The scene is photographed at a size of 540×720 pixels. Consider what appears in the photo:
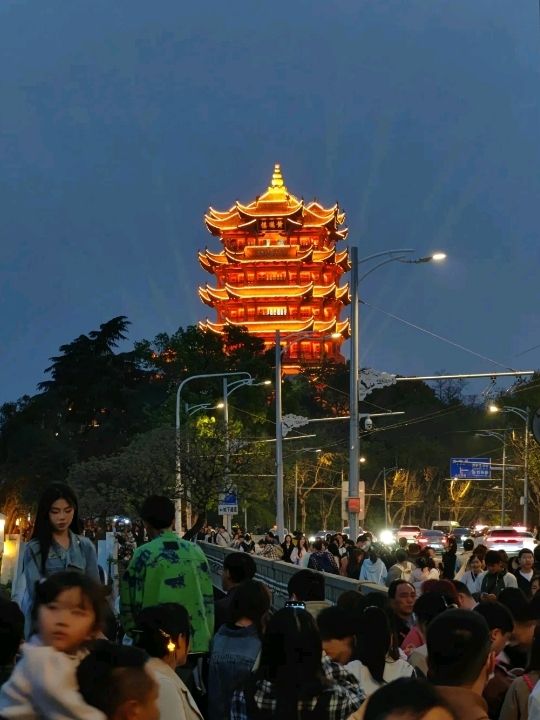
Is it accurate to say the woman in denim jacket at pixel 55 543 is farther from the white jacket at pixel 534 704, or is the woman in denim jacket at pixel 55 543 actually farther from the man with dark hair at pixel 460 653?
the white jacket at pixel 534 704

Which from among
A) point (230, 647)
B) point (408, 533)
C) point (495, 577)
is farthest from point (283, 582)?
point (408, 533)

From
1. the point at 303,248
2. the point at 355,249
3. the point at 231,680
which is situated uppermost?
the point at 303,248

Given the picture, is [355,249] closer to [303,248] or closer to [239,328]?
[239,328]

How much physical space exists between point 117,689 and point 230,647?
311 cm

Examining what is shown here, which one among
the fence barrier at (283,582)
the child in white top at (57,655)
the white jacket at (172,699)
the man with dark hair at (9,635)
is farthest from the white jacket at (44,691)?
the fence barrier at (283,582)

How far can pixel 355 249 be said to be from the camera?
3281cm

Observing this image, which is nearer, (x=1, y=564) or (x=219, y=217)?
(x=1, y=564)

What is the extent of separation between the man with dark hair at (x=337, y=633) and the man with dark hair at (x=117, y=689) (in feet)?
8.30

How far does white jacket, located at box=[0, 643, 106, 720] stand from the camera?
434cm

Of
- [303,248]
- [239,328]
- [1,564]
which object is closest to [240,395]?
[239,328]

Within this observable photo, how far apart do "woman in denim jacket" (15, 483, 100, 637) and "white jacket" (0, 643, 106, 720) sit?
3728 millimetres

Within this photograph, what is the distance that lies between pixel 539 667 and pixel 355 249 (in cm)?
2619

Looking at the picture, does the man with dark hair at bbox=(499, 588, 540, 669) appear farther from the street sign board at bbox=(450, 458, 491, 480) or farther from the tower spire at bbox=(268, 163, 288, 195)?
the tower spire at bbox=(268, 163, 288, 195)

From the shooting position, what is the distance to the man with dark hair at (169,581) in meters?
8.31
